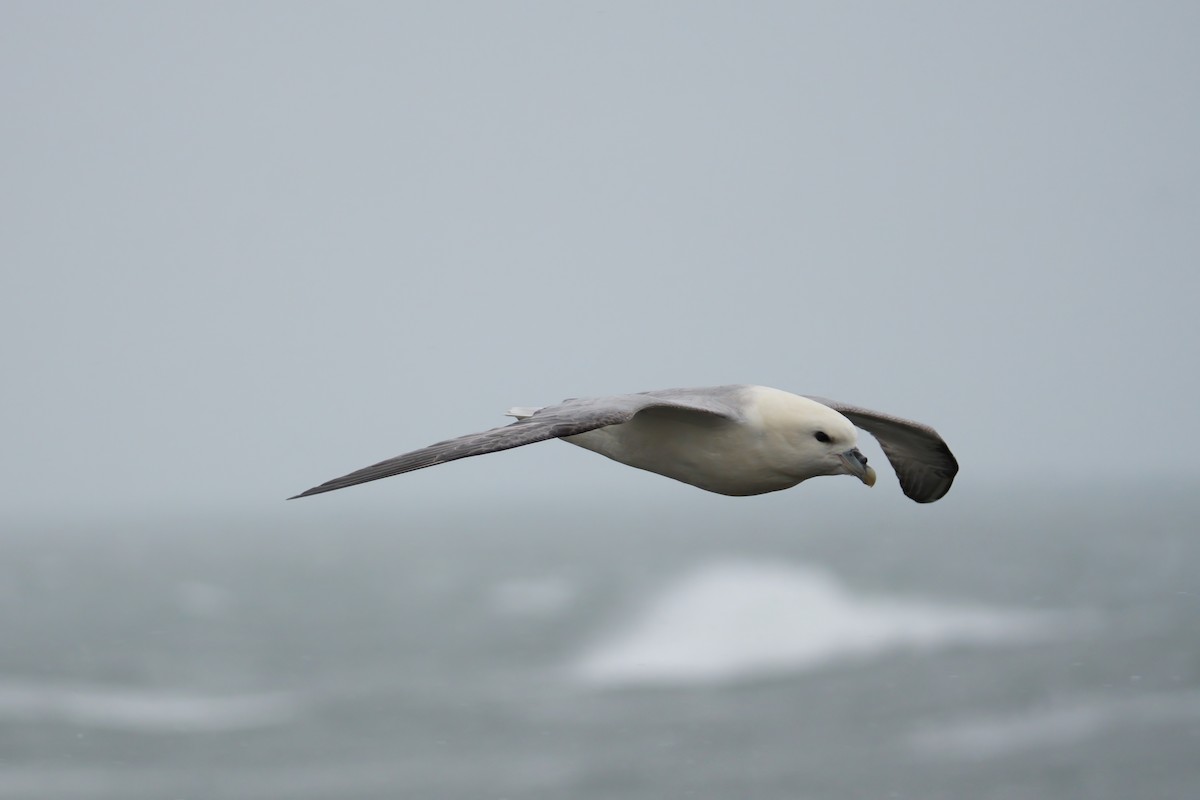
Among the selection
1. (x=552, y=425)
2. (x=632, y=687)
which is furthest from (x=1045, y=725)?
(x=552, y=425)

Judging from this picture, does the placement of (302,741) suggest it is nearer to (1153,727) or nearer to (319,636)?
(319,636)

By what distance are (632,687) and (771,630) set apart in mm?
23641

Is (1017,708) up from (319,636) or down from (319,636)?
down

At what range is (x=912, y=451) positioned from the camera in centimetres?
1380

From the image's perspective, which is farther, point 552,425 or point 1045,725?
point 1045,725

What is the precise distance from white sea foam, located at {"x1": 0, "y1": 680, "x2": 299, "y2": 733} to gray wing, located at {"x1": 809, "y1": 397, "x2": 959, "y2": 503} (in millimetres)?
91949

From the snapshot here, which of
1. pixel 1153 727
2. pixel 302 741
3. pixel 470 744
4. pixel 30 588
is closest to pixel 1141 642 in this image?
pixel 1153 727

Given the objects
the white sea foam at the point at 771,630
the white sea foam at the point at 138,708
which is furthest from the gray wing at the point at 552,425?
the white sea foam at the point at 771,630

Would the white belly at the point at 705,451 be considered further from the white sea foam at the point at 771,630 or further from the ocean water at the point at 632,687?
the white sea foam at the point at 771,630

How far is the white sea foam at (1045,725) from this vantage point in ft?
306

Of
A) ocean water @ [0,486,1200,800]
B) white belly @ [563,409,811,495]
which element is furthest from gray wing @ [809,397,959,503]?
ocean water @ [0,486,1200,800]

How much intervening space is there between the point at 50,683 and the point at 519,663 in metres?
37.8

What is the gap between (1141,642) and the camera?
4884 inches

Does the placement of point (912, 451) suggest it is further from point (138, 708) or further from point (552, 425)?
point (138, 708)
